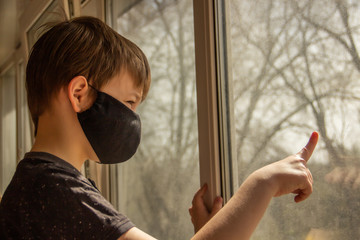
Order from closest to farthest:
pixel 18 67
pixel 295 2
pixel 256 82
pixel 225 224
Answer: pixel 225 224 < pixel 295 2 < pixel 256 82 < pixel 18 67

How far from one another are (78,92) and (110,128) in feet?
0.40

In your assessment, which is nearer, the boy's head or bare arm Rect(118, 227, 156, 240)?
bare arm Rect(118, 227, 156, 240)

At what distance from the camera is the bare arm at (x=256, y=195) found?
28.3 inches

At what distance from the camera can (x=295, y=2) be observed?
2.86 feet

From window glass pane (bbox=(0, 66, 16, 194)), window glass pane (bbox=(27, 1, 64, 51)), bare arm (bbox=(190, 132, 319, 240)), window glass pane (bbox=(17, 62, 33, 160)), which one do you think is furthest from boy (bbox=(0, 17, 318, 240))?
window glass pane (bbox=(0, 66, 16, 194))

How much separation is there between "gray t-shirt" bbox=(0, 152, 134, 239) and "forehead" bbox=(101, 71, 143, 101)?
23 cm

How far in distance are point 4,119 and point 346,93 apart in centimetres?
458

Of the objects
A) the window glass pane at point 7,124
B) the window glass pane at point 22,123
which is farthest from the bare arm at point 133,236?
the window glass pane at point 7,124

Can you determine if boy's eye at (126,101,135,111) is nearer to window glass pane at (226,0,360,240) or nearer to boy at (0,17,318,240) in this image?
boy at (0,17,318,240)

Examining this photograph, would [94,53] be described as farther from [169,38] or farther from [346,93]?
[346,93]

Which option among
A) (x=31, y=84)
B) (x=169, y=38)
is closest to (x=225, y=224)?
(x=31, y=84)

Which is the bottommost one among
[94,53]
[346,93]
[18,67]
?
[346,93]

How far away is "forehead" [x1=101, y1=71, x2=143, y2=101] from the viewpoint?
97 centimetres

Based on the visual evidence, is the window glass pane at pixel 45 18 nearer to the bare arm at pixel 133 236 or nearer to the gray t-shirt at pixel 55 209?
the gray t-shirt at pixel 55 209
